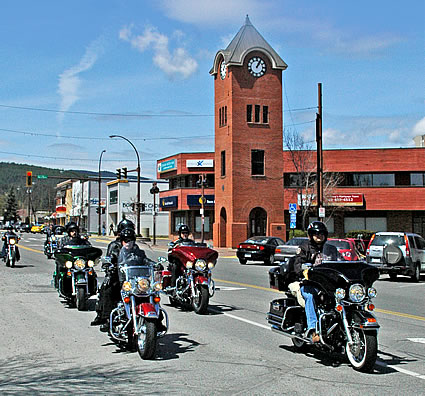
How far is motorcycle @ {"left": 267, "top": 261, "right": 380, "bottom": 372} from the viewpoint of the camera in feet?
23.7

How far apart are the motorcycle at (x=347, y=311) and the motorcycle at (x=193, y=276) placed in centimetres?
438

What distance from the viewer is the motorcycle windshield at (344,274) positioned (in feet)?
24.5

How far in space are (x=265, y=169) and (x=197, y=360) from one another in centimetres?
4042

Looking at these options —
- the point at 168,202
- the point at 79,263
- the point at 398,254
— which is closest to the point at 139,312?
the point at 79,263

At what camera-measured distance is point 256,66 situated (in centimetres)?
4841

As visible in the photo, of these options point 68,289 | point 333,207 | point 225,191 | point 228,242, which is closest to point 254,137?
point 225,191

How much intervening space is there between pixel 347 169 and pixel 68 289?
151 ft

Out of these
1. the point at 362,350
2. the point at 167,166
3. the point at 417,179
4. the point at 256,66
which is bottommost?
the point at 362,350

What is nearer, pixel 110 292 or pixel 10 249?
pixel 110 292

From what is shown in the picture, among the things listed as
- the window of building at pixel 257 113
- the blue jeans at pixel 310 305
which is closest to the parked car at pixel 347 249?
the blue jeans at pixel 310 305

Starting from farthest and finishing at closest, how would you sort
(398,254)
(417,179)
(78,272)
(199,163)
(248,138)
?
(199,163)
(417,179)
(248,138)
(398,254)
(78,272)

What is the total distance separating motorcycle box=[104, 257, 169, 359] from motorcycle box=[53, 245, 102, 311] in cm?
419

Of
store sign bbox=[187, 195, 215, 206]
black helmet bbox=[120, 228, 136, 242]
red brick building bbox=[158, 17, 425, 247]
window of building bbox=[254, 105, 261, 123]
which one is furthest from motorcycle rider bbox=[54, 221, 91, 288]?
store sign bbox=[187, 195, 215, 206]

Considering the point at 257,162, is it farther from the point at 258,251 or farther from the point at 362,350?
the point at 362,350
